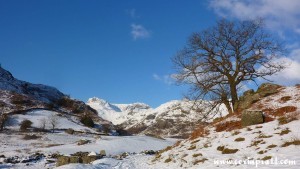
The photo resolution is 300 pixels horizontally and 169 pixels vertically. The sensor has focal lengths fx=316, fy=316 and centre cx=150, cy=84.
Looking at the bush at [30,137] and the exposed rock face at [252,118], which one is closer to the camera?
the exposed rock face at [252,118]

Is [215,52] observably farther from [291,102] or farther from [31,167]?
[31,167]

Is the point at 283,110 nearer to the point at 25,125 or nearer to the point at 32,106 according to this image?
the point at 25,125

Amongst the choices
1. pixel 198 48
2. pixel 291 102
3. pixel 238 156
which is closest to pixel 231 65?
pixel 198 48

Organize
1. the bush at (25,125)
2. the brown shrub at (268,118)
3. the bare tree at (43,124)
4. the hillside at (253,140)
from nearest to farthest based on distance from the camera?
the hillside at (253,140), the brown shrub at (268,118), the bush at (25,125), the bare tree at (43,124)

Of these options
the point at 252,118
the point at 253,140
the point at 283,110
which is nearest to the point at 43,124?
the point at 252,118

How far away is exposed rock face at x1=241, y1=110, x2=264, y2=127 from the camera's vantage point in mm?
25188

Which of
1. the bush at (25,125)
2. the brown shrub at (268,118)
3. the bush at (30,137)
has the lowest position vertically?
the brown shrub at (268,118)

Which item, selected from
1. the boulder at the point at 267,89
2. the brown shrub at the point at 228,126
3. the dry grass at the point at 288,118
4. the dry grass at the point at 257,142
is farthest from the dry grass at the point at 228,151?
the boulder at the point at 267,89

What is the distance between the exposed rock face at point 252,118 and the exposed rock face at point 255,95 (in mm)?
4483

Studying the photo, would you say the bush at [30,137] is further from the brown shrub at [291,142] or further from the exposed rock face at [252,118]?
the brown shrub at [291,142]

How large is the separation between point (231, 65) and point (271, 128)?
946 centimetres

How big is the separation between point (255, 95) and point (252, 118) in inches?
282

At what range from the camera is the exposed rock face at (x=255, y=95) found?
3127 centimetres

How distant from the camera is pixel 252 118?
83.7 feet
